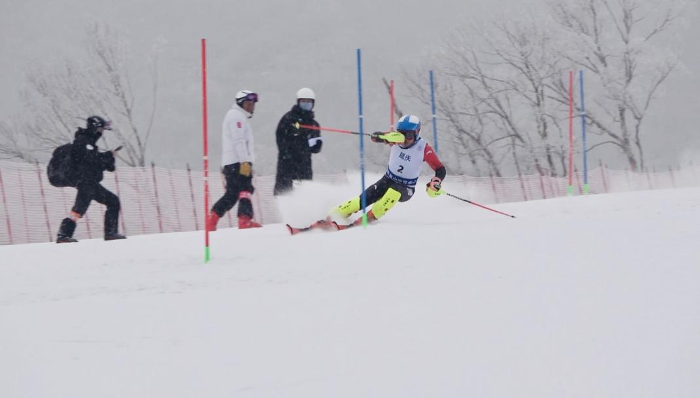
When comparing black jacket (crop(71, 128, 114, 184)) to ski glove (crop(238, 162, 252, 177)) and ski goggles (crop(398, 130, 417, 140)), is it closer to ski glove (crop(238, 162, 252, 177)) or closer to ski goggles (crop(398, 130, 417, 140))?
ski glove (crop(238, 162, 252, 177))

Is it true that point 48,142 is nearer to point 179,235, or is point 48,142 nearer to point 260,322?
point 179,235

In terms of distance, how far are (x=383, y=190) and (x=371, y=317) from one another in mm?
4733

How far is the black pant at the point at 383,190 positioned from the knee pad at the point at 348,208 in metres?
0.28

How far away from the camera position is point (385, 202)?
9328 mm

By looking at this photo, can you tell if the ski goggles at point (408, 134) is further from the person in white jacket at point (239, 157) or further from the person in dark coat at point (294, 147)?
the person in white jacket at point (239, 157)

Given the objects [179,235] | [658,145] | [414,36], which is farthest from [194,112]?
[179,235]

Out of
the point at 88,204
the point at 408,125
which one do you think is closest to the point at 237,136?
the point at 88,204

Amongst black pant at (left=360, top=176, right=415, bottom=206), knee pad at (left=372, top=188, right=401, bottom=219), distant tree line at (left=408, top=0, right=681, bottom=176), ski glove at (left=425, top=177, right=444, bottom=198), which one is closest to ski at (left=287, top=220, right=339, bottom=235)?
knee pad at (left=372, top=188, right=401, bottom=219)

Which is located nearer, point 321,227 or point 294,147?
point 321,227

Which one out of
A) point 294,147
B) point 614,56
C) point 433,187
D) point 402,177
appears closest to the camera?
point 433,187

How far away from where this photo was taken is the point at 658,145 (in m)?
90.1

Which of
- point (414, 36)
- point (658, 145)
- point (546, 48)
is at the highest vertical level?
point (414, 36)

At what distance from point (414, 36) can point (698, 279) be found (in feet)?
407

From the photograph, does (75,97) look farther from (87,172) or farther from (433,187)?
(433,187)
